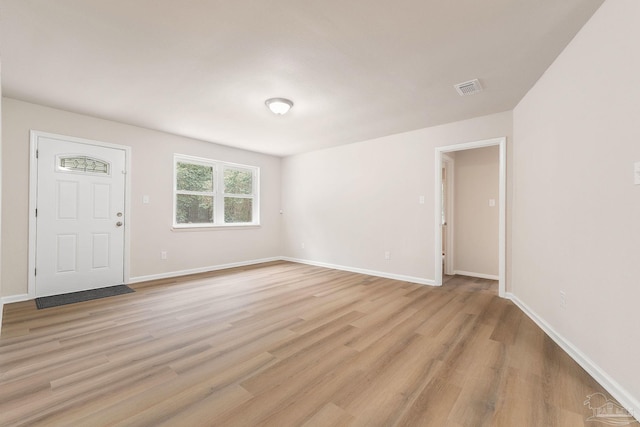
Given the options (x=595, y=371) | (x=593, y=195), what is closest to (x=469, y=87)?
(x=593, y=195)

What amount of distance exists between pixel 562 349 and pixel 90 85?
16.7 feet

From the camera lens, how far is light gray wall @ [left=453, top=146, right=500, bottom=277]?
462cm

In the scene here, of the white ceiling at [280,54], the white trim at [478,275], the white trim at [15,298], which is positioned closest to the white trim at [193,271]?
the white trim at [15,298]

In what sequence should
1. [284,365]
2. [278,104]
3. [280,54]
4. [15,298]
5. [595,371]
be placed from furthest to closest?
[15,298], [278,104], [280,54], [284,365], [595,371]

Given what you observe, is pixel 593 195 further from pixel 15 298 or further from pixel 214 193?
pixel 15 298

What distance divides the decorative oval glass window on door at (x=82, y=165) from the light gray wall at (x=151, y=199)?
31 cm

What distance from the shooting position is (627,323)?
1.51 meters

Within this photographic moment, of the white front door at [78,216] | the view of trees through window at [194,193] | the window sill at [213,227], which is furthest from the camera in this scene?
the view of trees through window at [194,193]

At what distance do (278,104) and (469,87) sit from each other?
2.11 meters

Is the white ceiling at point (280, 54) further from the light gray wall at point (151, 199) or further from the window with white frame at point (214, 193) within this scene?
the window with white frame at point (214, 193)

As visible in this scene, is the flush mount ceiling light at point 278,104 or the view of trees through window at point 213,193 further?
the view of trees through window at point 213,193

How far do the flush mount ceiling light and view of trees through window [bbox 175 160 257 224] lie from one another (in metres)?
2.55

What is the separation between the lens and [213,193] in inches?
210

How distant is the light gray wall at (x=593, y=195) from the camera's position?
1514 millimetres
